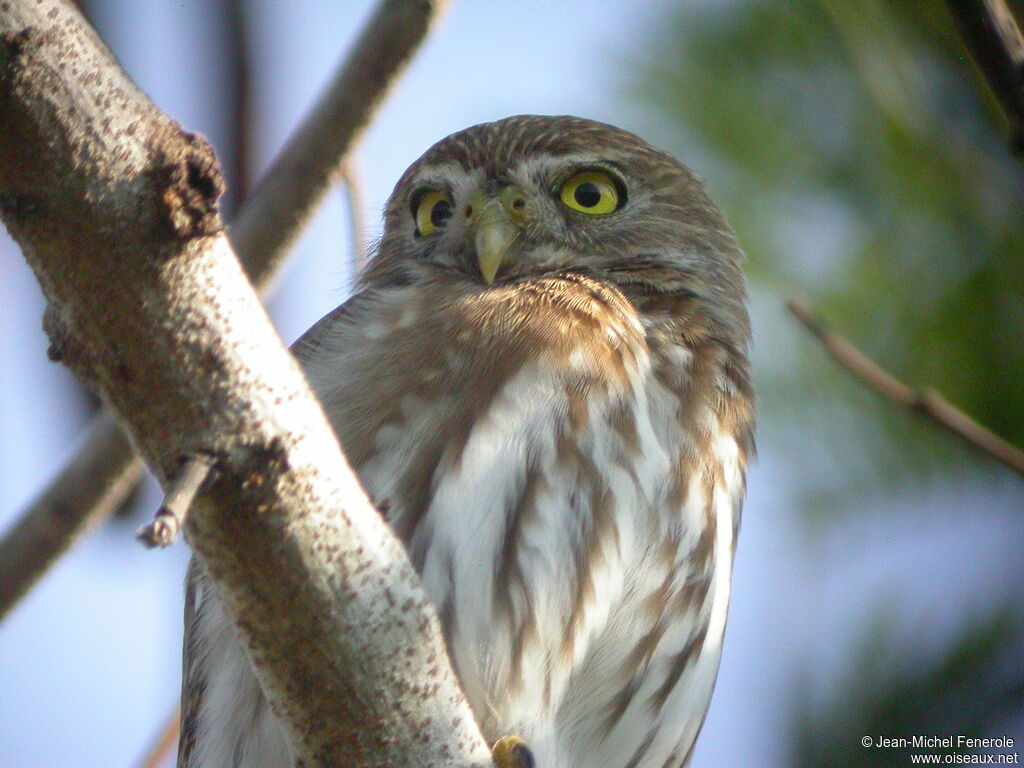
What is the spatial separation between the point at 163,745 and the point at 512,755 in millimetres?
1450

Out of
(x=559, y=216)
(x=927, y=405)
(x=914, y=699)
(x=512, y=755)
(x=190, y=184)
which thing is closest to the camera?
(x=190, y=184)

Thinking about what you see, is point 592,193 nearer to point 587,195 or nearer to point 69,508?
point 587,195

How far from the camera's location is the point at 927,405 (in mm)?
2432

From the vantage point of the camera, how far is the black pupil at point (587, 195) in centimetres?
396

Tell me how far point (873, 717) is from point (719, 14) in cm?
237

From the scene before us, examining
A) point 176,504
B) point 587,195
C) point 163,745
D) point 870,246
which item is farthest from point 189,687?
point 870,246

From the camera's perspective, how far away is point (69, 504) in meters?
3.32

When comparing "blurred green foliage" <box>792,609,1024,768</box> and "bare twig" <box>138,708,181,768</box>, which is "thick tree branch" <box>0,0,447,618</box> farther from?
"blurred green foliage" <box>792,609,1024,768</box>

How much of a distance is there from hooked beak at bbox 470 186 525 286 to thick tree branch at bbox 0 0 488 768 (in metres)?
1.72

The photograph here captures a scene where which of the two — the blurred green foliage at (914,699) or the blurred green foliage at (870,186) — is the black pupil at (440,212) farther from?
the blurred green foliage at (914,699)

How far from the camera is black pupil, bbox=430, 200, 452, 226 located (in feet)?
13.1

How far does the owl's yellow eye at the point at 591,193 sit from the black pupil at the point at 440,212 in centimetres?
36

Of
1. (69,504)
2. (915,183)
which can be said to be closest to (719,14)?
(915,183)

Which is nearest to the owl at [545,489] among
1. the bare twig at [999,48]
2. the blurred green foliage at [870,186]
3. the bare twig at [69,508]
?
the bare twig at [69,508]
